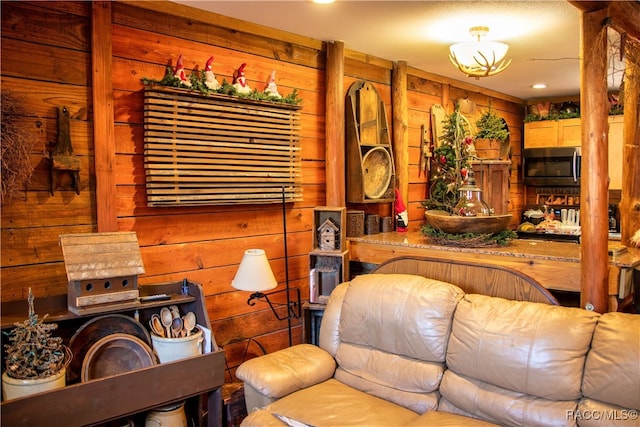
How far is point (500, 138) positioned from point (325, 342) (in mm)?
2652

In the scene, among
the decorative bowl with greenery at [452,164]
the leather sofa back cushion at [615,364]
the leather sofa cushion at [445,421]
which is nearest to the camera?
the leather sofa back cushion at [615,364]

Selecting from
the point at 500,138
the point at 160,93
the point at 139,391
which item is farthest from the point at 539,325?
the point at 500,138

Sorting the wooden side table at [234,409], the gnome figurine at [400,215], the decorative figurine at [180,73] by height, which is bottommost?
the wooden side table at [234,409]

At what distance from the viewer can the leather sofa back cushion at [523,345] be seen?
208cm

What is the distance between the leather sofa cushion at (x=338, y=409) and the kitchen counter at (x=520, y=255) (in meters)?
1.02

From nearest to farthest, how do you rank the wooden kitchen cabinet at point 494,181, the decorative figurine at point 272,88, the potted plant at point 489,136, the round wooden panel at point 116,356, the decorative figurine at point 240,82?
1. the round wooden panel at point 116,356
2. the decorative figurine at point 240,82
3. the decorative figurine at point 272,88
4. the potted plant at point 489,136
5. the wooden kitchen cabinet at point 494,181

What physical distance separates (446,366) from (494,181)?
272 centimetres

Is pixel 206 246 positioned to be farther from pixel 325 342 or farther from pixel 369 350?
pixel 369 350

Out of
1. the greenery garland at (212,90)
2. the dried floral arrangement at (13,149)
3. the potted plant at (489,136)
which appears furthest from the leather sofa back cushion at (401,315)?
the potted plant at (489,136)

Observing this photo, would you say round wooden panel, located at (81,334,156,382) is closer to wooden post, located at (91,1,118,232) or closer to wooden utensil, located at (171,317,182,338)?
wooden utensil, located at (171,317,182,338)

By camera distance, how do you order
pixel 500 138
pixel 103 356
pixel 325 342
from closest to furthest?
pixel 103 356
pixel 325 342
pixel 500 138

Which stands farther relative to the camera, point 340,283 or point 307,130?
point 307,130

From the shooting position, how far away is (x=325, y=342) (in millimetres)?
2871

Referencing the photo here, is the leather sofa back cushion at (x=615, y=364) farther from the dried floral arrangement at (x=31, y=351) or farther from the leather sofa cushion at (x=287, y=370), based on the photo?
the dried floral arrangement at (x=31, y=351)
